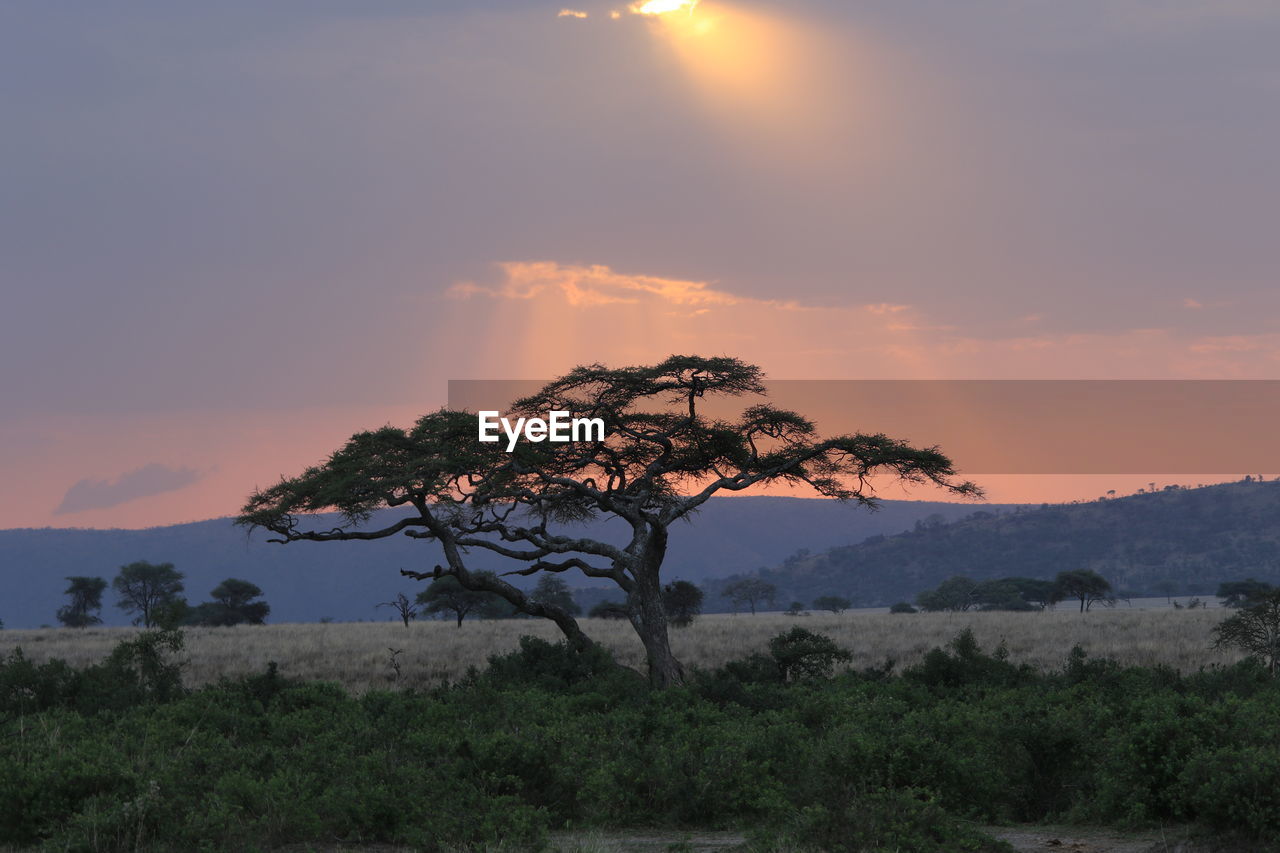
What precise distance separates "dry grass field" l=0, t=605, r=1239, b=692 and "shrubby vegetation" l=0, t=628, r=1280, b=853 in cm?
1416

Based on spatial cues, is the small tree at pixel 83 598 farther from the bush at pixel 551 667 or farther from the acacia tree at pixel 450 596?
the bush at pixel 551 667

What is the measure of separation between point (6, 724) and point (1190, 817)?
18.3 metres

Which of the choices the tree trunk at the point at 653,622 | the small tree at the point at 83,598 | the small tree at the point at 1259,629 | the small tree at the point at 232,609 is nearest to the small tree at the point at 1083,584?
the small tree at the point at 1259,629

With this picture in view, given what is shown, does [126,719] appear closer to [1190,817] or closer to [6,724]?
[6,724]

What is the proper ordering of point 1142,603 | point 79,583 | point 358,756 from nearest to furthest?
point 358,756 → point 79,583 → point 1142,603

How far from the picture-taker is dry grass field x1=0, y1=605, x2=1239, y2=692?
37.6 meters

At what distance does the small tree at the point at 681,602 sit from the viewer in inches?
2224

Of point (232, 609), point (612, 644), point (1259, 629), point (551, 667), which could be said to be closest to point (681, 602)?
point (612, 644)

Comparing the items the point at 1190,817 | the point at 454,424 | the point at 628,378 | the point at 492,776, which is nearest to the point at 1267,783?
the point at 1190,817

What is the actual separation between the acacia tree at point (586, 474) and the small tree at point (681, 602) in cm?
2248

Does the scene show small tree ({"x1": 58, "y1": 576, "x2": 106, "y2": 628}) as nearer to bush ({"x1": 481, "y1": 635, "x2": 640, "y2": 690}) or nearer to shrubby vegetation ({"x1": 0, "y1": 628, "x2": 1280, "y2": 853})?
bush ({"x1": 481, "y1": 635, "x2": 640, "y2": 690})

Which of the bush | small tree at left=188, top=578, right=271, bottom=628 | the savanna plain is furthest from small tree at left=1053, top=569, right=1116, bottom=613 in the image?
the savanna plain

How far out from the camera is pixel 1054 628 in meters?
53.9

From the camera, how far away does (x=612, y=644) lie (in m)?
45.8
